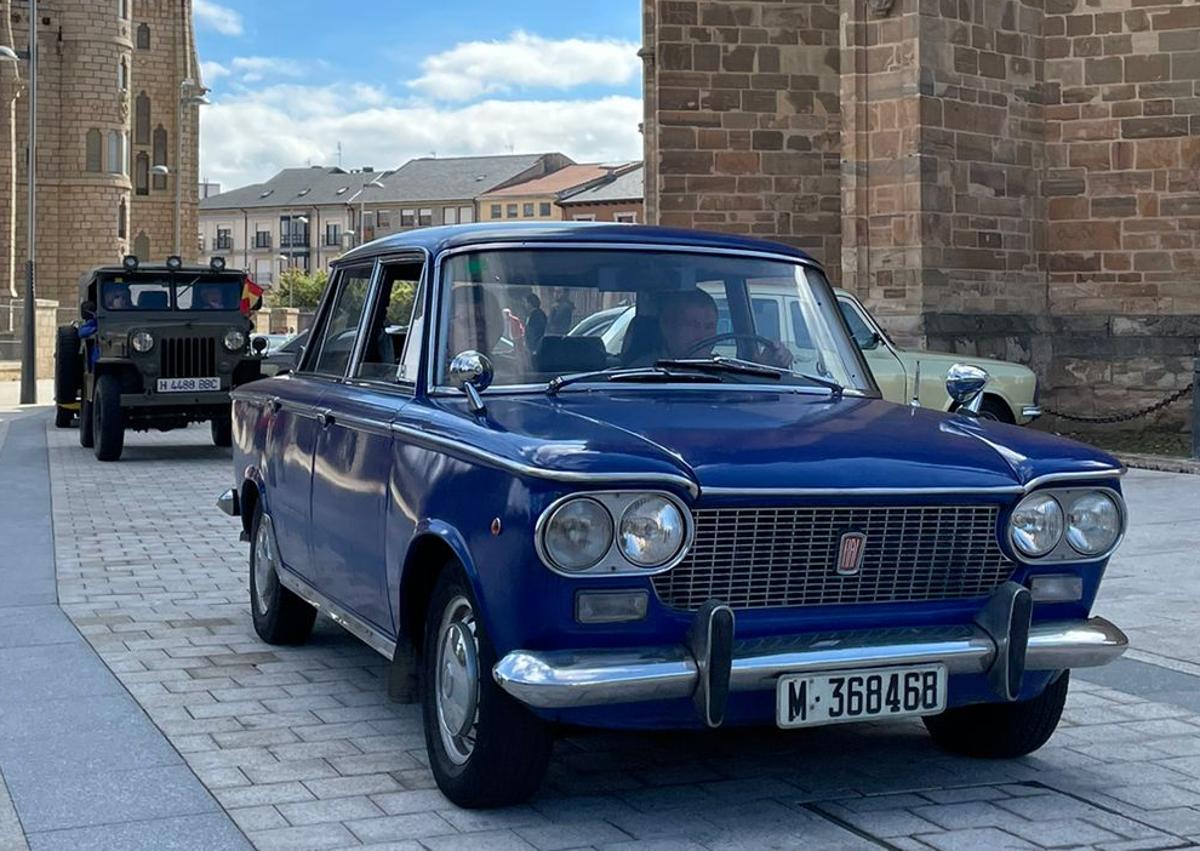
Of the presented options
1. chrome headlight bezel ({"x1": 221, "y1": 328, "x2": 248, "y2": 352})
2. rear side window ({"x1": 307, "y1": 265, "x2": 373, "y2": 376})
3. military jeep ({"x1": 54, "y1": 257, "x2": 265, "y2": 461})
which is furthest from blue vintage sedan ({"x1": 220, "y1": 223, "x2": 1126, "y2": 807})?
chrome headlight bezel ({"x1": 221, "y1": 328, "x2": 248, "y2": 352})

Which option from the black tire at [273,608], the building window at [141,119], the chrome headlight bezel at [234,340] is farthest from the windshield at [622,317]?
the building window at [141,119]

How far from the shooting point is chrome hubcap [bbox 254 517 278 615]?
6.89 m

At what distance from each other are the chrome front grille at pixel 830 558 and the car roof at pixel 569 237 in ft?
4.63

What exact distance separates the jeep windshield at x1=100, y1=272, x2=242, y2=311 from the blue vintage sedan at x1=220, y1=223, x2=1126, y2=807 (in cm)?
1269

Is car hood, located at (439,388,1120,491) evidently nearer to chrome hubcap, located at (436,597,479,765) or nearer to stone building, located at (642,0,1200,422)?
chrome hubcap, located at (436,597,479,765)

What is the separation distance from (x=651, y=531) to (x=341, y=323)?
8.60ft

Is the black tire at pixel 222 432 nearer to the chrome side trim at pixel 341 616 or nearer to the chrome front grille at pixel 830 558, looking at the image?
the chrome side trim at pixel 341 616

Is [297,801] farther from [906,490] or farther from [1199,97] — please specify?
[1199,97]

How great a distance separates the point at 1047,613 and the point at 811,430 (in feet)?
2.74

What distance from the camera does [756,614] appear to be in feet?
14.3

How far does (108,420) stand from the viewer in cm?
1688

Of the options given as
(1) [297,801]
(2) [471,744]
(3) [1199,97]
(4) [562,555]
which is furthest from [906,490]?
(3) [1199,97]

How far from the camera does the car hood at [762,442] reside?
422 cm

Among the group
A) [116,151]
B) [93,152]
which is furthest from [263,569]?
[116,151]
